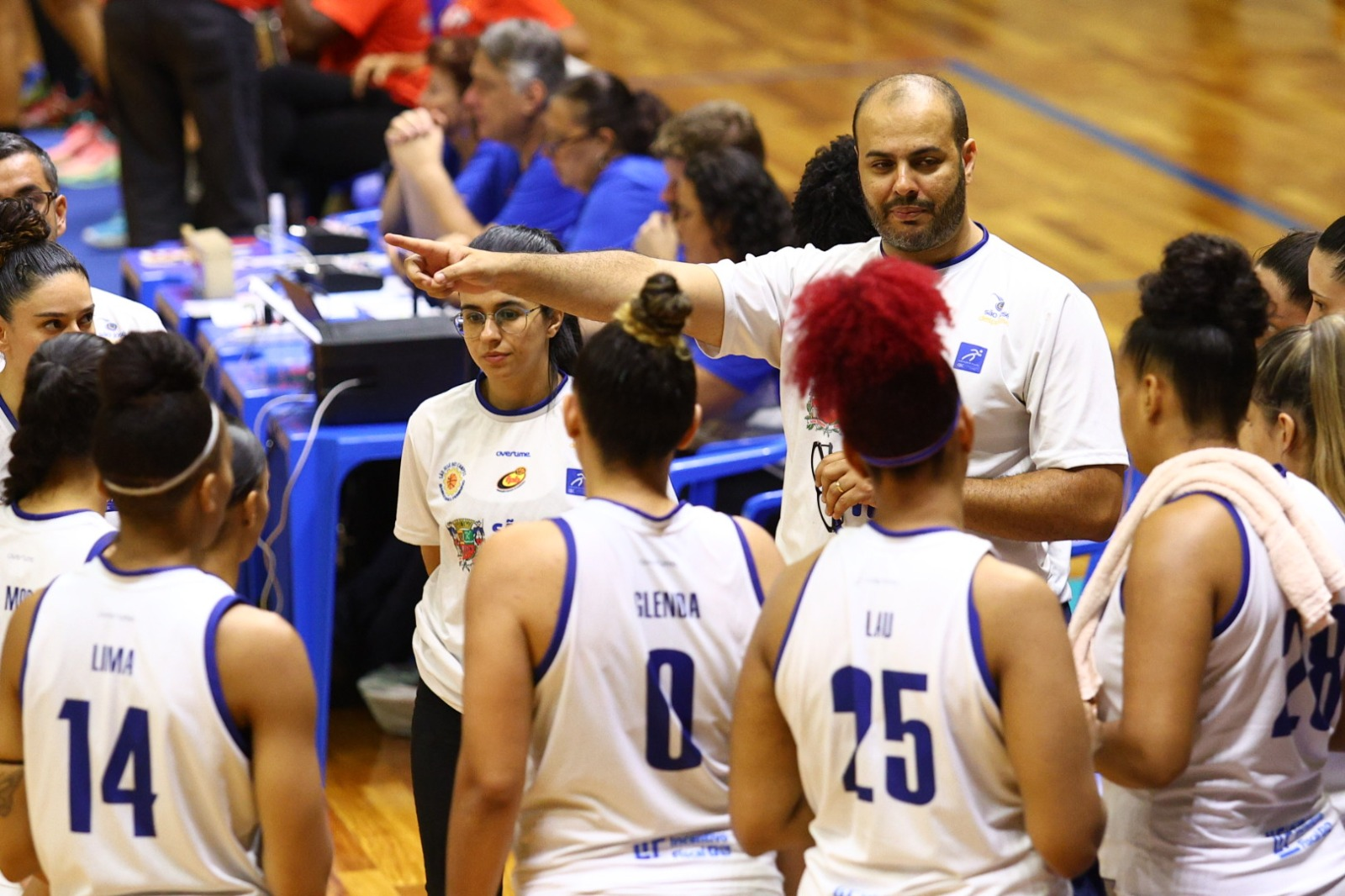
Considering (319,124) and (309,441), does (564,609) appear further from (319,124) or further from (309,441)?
(319,124)

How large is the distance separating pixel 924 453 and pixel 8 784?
1.15m

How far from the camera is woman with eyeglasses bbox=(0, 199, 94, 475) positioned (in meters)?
2.80

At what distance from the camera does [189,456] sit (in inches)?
73.8

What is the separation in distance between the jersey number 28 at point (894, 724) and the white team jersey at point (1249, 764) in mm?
382

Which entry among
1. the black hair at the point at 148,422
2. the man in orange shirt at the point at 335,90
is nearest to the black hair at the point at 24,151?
the black hair at the point at 148,422

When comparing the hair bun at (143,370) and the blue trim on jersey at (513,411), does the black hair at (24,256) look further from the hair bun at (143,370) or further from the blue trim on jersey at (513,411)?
the hair bun at (143,370)

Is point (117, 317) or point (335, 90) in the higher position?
point (117, 317)

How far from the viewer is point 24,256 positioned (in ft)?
9.34

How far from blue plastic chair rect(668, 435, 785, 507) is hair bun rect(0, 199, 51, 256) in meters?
1.45

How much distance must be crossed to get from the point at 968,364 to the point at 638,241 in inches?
83.2

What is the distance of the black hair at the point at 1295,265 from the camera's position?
122 inches

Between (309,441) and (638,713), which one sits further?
(309,441)

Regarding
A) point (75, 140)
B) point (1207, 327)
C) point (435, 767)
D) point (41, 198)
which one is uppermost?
point (1207, 327)

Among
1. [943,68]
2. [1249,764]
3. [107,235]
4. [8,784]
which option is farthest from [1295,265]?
[943,68]
